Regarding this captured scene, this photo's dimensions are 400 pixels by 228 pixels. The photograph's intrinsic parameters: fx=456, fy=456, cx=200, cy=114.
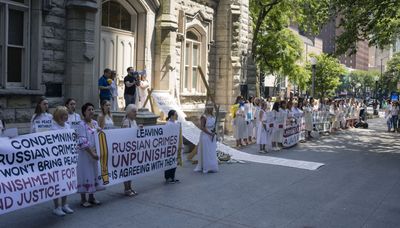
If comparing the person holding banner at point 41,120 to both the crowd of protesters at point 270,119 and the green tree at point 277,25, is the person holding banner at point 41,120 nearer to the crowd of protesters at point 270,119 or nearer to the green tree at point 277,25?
the crowd of protesters at point 270,119

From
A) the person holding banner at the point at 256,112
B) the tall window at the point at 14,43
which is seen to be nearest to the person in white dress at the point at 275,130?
the person holding banner at the point at 256,112

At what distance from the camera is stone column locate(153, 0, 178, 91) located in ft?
54.0

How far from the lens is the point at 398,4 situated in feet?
60.1

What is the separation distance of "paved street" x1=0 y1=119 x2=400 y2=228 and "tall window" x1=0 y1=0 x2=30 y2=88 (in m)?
4.32

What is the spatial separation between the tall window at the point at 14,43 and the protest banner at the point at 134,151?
14.5ft

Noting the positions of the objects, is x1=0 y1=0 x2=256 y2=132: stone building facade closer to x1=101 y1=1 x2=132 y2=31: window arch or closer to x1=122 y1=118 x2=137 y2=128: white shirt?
x1=101 y1=1 x2=132 y2=31: window arch

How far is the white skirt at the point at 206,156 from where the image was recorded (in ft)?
37.4

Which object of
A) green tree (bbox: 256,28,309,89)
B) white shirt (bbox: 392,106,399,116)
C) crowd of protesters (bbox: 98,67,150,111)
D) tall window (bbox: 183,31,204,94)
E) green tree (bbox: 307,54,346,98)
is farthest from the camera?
green tree (bbox: 307,54,346,98)

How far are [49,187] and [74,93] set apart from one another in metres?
6.31

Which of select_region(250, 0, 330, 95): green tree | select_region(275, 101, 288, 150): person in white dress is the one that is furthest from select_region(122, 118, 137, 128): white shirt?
select_region(250, 0, 330, 95): green tree

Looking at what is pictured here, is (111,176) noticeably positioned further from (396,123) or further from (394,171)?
(396,123)

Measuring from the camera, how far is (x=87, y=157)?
25.3 ft

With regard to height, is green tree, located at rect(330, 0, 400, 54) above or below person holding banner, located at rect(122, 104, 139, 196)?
above

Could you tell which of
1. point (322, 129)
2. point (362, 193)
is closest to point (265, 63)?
point (322, 129)
